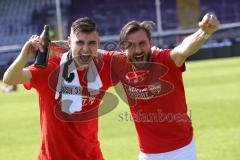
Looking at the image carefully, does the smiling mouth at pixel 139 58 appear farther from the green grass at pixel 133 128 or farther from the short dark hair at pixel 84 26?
the green grass at pixel 133 128

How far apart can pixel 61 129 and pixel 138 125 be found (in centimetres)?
70

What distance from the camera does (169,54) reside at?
476 cm

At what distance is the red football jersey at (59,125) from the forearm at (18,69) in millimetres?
137

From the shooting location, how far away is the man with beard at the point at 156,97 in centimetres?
477

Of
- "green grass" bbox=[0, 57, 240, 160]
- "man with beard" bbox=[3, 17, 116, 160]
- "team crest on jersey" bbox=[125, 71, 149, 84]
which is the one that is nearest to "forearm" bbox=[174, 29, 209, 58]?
"team crest on jersey" bbox=[125, 71, 149, 84]

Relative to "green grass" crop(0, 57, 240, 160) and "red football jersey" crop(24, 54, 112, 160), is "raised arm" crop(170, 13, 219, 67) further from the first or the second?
"green grass" crop(0, 57, 240, 160)

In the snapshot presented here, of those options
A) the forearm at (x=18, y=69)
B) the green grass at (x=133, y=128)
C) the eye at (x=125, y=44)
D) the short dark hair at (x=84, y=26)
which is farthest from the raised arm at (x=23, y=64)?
the green grass at (x=133, y=128)

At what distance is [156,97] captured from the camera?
4.79 metres

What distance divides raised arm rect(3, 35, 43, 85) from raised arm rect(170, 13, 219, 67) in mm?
1164

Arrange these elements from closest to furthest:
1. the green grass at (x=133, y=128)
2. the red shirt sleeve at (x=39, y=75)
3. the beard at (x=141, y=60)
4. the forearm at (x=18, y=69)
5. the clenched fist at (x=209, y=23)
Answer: the clenched fist at (x=209, y=23)
the forearm at (x=18, y=69)
the red shirt sleeve at (x=39, y=75)
the beard at (x=141, y=60)
the green grass at (x=133, y=128)

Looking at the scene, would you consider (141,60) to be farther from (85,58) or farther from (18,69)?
(18,69)

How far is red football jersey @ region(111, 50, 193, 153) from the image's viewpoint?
4781 mm

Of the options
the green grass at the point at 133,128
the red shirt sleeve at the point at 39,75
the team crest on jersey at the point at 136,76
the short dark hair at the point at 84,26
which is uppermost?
the short dark hair at the point at 84,26

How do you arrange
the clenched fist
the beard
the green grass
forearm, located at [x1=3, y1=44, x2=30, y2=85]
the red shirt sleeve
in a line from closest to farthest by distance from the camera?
the clenched fist
forearm, located at [x1=3, y1=44, x2=30, y2=85]
the red shirt sleeve
the beard
the green grass
